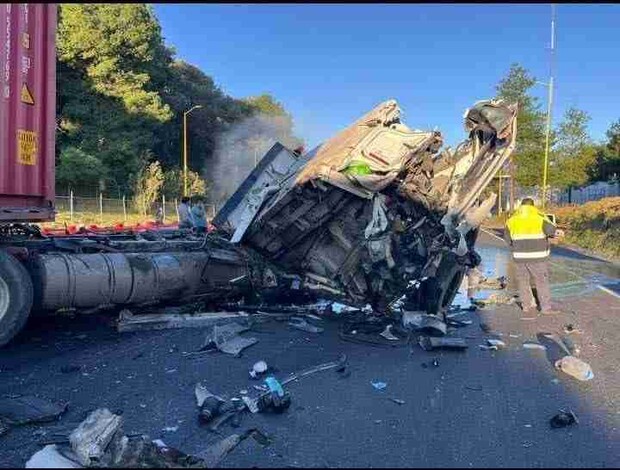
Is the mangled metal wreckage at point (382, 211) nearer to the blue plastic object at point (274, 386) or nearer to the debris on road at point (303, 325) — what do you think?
the debris on road at point (303, 325)

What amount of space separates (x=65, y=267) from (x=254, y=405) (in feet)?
Result: 9.23

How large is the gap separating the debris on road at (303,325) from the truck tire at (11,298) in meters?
2.71

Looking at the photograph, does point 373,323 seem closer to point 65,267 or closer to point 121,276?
point 121,276

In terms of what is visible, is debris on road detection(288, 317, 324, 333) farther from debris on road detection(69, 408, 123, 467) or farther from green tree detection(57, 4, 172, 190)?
green tree detection(57, 4, 172, 190)

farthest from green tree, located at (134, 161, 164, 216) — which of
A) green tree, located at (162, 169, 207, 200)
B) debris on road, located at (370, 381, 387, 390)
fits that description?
debris on road, located at (370, 381, 387, 390)

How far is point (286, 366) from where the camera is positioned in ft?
17.0

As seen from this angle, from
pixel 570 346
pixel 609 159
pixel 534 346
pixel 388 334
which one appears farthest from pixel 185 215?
pixel 609 159

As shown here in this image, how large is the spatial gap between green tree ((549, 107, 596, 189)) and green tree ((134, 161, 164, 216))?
2235cm

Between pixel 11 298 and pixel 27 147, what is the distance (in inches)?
57.0

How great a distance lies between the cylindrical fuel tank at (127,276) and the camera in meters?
5.83

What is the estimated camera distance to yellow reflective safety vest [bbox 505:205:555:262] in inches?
318

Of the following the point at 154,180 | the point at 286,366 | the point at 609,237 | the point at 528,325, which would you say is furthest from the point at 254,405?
the point at 154,180

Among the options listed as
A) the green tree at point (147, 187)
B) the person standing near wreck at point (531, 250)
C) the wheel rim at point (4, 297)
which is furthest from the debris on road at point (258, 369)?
the green tree at point (147, 187)

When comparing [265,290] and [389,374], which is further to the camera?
[265,290]
